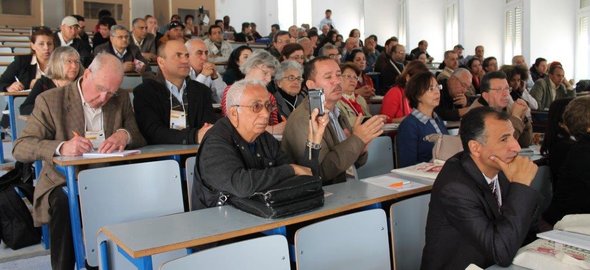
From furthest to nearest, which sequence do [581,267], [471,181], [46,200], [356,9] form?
[356,9] → [46,200] → [471,181] → [581,267]

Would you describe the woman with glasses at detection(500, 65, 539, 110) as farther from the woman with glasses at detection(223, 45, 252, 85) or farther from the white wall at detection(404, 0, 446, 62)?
the white wall at detection(404, 0, 446, 62)

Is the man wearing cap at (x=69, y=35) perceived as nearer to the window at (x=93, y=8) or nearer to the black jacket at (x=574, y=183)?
the black jacket at (x=574, y=183)

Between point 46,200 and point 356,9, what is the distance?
14311 millimetres

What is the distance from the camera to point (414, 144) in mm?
3207

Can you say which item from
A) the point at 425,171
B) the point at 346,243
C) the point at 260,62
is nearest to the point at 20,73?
the point at 260,62

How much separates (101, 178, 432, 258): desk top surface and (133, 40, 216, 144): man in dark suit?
1323mm

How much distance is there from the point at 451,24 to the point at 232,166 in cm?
1311

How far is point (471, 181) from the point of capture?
1820 mm

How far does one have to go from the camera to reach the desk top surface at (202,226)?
1.64 m

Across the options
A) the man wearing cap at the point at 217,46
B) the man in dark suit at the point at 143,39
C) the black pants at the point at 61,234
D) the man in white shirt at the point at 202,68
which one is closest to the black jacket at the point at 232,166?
the black pants at the point at 61,234

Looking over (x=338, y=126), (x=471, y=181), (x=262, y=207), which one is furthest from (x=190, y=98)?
(x=471, y=181)

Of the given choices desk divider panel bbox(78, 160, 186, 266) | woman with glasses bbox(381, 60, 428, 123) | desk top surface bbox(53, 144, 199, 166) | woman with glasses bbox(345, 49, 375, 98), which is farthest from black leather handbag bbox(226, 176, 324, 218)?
woman with glasses bbox(345, 49, 375, 98)

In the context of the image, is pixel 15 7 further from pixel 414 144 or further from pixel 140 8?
pixel 414 144

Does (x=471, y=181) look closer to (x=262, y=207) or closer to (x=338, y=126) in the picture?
(x=262, y=207)
